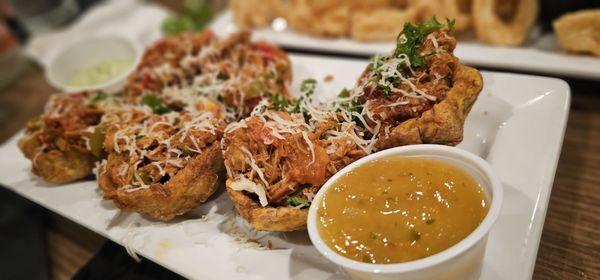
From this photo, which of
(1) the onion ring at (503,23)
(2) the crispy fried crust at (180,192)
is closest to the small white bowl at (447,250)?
(2) the crispy fried crust at (180,192)

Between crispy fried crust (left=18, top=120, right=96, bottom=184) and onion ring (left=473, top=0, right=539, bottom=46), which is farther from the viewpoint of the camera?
onion ring (left=473, top=0, right=539, bottom=46)

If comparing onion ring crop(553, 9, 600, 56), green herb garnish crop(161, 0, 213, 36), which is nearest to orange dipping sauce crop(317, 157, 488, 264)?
onion ring crop(553, 9, 600, 56)

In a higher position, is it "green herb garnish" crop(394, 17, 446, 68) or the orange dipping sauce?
"green herb garnish" crop(394, 17, 446, 68)

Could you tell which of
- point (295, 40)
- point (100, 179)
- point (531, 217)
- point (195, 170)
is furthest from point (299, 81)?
point (531, 217)

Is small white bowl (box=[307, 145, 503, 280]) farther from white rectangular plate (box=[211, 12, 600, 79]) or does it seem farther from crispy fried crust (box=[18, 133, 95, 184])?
crispy fried crust (box=[18, 133, 95, 184])

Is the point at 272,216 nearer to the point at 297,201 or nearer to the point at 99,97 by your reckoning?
the point at 297,201

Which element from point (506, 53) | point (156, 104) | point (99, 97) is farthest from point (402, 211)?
point (99, 97)

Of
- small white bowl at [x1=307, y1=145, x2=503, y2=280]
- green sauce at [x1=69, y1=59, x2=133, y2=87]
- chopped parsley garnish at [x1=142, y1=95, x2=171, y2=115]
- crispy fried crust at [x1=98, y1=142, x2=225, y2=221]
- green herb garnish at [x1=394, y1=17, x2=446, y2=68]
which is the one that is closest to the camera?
small white bowl at [x1=307, y1=145, x2=503, y2=280]

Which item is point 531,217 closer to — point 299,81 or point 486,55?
point 486,55

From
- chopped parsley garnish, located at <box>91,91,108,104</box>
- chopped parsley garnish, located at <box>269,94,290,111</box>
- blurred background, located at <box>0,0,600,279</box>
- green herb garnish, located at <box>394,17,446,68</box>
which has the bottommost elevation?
blurred background, located at <box>0,0,600,279</box>
